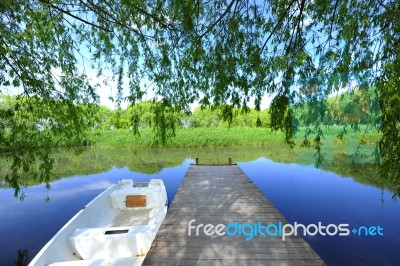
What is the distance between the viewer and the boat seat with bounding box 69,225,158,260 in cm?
471

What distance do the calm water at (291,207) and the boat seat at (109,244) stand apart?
6.09 feet

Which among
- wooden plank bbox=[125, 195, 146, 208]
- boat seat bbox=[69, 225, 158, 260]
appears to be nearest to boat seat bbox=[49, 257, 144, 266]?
boat seat bbox=[69, 225, 158, 260]

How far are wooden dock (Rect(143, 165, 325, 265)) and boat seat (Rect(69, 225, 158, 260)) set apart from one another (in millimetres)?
592

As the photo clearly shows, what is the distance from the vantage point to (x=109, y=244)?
186 inches

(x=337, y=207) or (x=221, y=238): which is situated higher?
(x=221, y=238)

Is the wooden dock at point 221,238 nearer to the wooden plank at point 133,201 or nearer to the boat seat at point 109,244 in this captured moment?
the boat seat at point 109,244

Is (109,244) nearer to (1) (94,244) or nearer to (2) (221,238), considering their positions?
(1) (94,244)

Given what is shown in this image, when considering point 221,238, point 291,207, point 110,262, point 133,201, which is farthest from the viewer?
point 291,207

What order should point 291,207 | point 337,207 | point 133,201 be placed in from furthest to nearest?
point 291,207 < point 337,207 < point 133,201

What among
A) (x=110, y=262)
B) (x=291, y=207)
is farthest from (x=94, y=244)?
(x=291, y=207)

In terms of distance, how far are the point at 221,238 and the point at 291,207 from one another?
17.9 ft

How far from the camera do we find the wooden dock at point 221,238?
333 centimetres

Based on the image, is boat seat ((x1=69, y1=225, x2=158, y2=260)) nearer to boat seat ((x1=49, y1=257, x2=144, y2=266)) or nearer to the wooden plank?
boat seat ((x1=49, y1=257, x2=144, y2=266))

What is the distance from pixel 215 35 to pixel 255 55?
72cm
